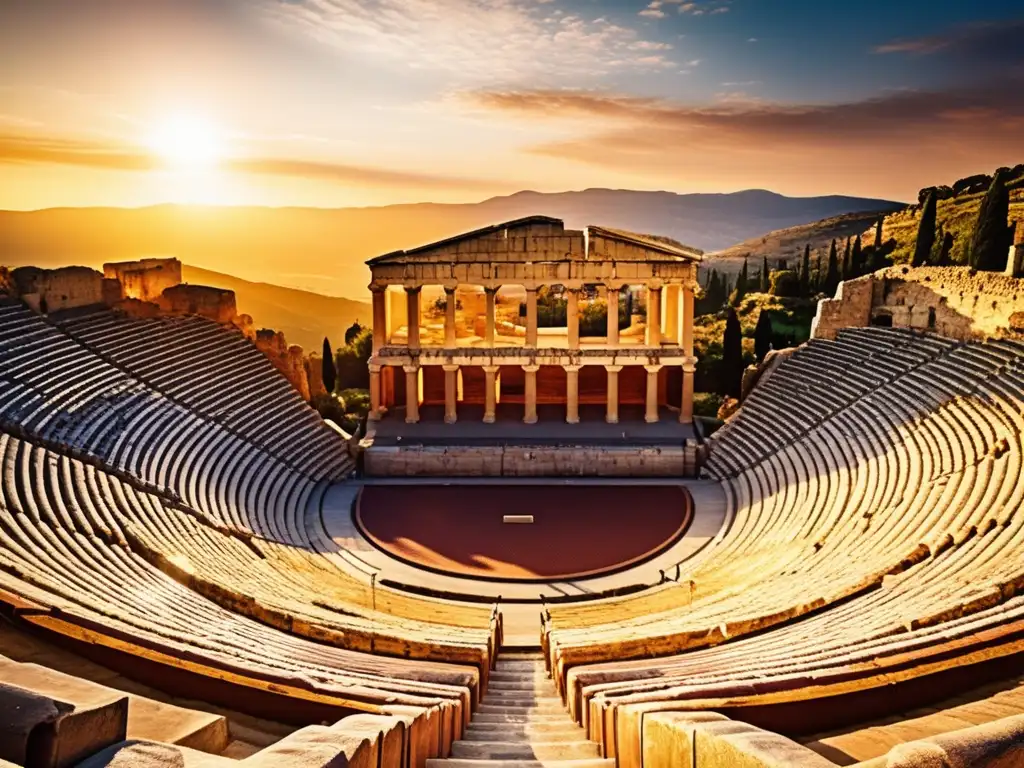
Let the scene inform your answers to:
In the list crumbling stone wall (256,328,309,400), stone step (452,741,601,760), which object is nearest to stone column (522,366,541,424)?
crumbling stone wall (256,328,309,400)

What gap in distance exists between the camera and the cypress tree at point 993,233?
37844mm

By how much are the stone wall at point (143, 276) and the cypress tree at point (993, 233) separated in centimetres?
3609

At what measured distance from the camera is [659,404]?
3744cm

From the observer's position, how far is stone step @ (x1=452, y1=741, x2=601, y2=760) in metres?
8.17

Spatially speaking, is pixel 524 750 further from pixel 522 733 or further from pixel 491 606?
pixel 491 606

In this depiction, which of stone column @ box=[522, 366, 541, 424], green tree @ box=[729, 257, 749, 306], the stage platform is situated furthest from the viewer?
green tree @ box=[729, 257, 749, 306]

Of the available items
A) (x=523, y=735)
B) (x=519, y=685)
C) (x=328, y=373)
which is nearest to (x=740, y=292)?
(x=328, y=373)

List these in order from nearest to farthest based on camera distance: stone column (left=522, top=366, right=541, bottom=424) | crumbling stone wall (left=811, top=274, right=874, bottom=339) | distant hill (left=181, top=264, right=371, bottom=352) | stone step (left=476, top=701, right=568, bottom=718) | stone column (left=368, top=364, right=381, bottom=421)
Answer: stone step (left=476, top=701, right=568, bottom=718)
crumbling stone wall (left=811, top=274, right=874, bottom=339)
stone column (left=522, top=366, right=541, bottom=424)
stone column (left=368, top=364, right=381, bottom=421)
distant hill (left=181, top=264, right=371, bottom=352)

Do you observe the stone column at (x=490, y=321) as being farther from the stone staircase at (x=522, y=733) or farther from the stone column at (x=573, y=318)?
the stone staircase at (x=522, y=733)

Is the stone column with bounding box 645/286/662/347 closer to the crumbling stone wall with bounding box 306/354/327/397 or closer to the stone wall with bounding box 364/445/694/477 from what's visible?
the stone wall with bounding box 364/445/694/477

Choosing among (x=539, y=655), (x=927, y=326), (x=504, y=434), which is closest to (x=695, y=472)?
(x=504, y=434)

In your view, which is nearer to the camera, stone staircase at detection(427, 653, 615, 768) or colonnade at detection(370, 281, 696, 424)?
stone staircase at detection(427, 653, 615, 768)

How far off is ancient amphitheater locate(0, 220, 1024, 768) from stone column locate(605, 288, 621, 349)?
1.19ft

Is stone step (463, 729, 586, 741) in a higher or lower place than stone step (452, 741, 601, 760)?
lower
